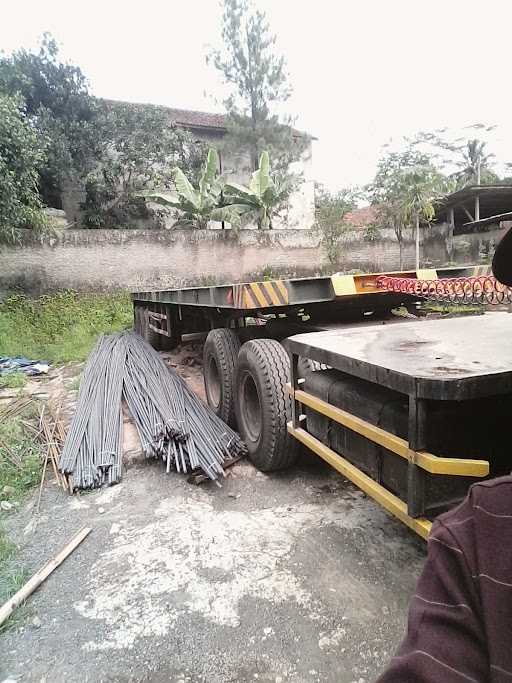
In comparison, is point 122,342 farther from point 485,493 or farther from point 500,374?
point 485,493

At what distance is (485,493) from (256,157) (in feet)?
68.0

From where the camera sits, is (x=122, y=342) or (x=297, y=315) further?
(x=122, y=342)

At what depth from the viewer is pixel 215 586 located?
2.21 meters

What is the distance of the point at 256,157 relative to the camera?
19719 millimetres

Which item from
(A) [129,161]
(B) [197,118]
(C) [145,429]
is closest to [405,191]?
(A) [129,161]

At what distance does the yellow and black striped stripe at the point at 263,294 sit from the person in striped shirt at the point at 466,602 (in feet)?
9.17

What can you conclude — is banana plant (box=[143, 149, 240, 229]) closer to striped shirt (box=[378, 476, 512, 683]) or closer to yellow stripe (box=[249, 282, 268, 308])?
yellow stripe (box=[249, 282, 268, 308])

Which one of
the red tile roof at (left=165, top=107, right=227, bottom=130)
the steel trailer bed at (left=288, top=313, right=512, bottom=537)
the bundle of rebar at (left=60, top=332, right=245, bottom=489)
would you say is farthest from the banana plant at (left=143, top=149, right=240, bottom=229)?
the steel trailer bed at (left=288, top=313, right=512, bottom=537)

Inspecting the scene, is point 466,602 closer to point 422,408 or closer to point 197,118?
point 422,408

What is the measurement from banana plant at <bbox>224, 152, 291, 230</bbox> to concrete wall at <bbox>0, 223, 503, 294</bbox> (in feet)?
4.42

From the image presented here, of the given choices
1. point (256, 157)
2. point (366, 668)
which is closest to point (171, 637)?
point (366, 668)

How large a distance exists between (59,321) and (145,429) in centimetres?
899

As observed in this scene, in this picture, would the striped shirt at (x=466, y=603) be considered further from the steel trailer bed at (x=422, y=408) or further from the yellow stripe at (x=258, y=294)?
the yellow stripe at (x=258, y=294)

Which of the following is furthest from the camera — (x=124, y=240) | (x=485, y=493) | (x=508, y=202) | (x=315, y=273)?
(x=508, y=202)
